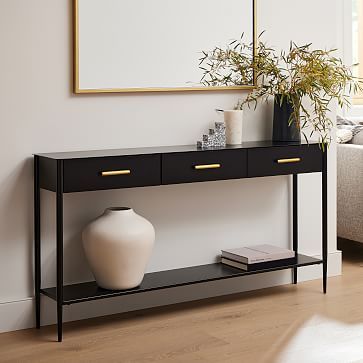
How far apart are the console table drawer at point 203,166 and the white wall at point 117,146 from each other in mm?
313

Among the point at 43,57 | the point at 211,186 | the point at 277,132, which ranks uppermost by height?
the point at 43,57

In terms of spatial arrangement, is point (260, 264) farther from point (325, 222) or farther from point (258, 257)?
point (325, 222)

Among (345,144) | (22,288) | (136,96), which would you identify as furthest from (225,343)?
(345,144)

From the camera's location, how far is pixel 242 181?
436cm

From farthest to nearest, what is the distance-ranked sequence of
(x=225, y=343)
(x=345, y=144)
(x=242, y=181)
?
(x=345, y=144), (x=242, y=181), (x=225, y=343)

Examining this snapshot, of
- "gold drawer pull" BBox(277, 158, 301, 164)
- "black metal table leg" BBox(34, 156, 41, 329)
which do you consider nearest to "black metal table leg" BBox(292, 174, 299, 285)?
"gold drawer pull" BBox(277, 158, 301, 164)

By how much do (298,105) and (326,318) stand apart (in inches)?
44.5

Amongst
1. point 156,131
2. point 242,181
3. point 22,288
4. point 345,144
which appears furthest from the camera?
point 345,144

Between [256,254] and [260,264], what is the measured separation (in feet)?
0.20

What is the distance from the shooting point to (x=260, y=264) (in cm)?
414

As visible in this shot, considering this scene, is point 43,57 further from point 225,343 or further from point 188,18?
point 225,343

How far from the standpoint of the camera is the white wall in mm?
3650

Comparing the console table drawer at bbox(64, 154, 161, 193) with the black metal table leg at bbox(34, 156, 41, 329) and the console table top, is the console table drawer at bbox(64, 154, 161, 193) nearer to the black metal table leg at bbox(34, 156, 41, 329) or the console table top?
the console table top

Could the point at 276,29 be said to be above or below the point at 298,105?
above
